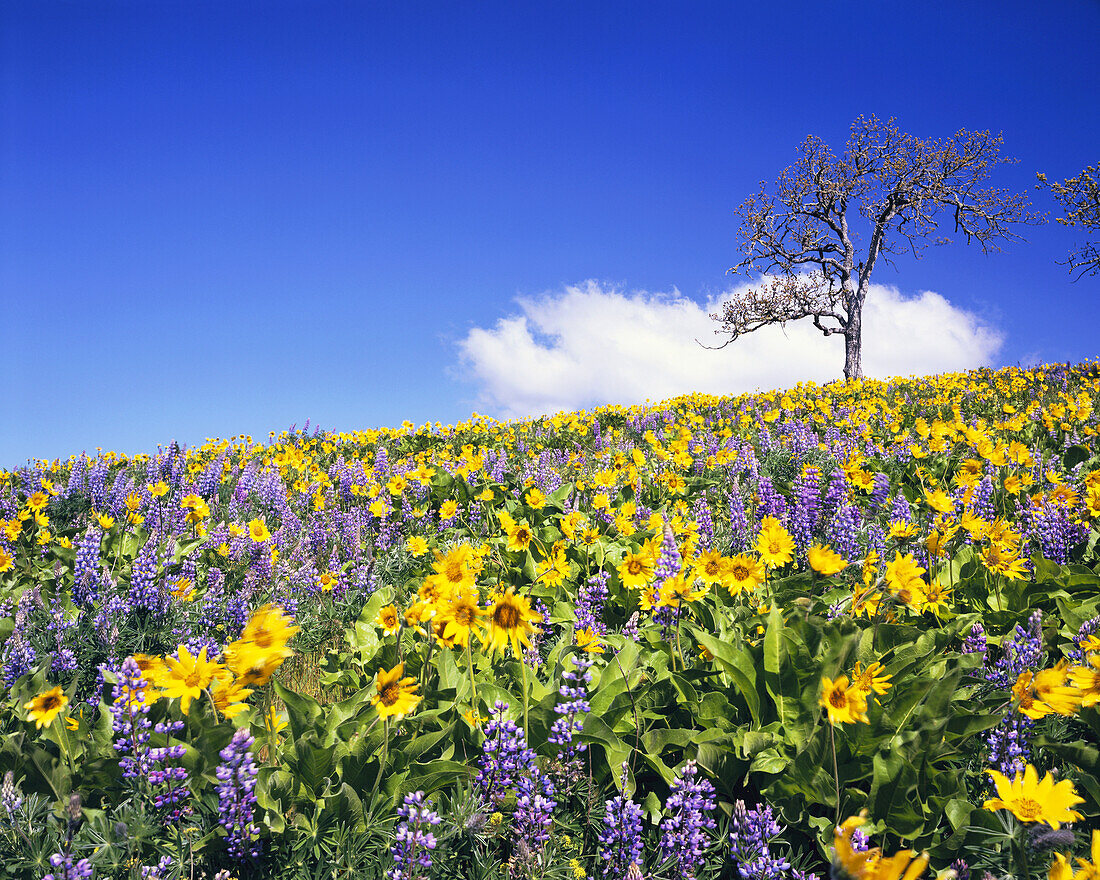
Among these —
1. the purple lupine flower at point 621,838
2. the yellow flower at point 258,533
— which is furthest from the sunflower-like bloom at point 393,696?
the yellow flower at point 258,533

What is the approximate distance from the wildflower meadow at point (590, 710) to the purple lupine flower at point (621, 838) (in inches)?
0.6

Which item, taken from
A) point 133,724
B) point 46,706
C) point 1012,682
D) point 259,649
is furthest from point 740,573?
point 46,706

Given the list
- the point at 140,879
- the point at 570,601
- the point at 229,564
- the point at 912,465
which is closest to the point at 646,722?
the point at 570,601

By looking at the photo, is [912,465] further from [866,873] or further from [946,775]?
[866,873]

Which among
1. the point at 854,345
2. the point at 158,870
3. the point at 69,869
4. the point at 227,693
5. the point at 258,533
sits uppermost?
the point at 854,345

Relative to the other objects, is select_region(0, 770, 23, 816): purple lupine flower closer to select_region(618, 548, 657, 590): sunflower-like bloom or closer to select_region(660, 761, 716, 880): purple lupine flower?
select_region(660, 761, 716, 880): purple lupine flower

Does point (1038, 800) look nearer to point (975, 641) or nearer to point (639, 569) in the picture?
point (975, 641)

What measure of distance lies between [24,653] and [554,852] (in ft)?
9.34

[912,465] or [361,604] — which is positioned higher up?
[912,465]

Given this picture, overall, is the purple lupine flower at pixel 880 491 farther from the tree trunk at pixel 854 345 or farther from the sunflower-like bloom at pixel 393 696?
the tree trunk at pixel 854 345

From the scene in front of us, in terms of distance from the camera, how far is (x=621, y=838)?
6.61 ft

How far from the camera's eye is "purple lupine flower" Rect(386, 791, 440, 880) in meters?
1.80

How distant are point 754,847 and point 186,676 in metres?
1.84

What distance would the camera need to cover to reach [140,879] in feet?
5.79
